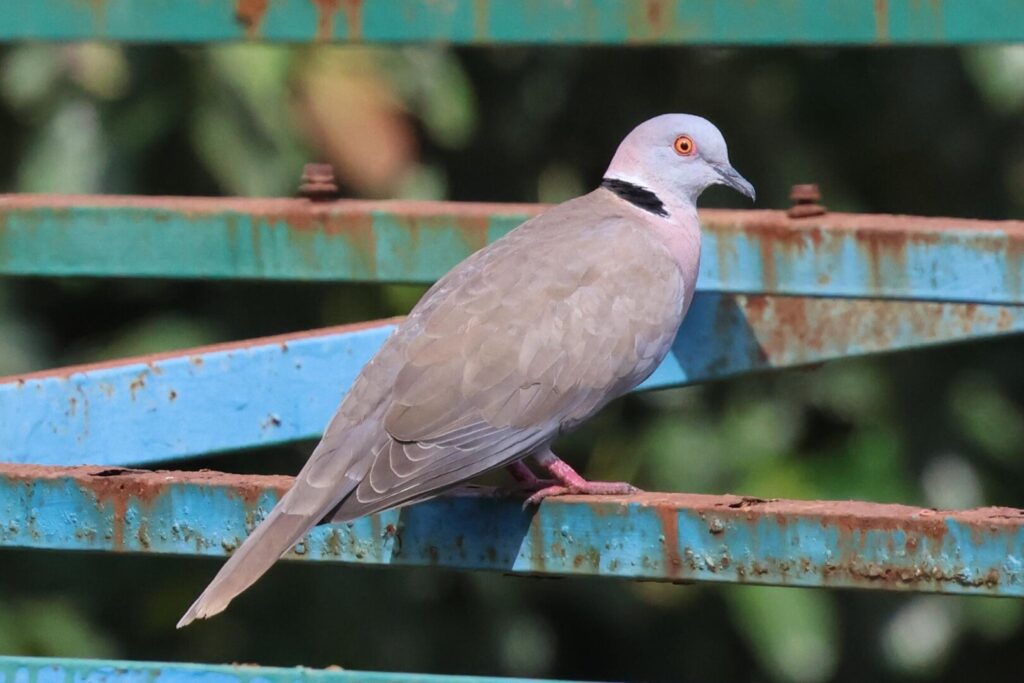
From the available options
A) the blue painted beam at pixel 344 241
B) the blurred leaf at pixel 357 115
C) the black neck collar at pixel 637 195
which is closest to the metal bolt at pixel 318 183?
the blue painted beam at pixel 344 241

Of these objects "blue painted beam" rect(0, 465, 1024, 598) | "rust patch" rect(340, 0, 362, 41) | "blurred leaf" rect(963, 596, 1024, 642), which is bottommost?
"blurred leaf" rect(963, 596, 1024, 642)

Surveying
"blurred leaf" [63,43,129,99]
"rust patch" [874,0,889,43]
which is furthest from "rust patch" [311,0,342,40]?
Answer: "blurred leaf" [63,43,129,99]

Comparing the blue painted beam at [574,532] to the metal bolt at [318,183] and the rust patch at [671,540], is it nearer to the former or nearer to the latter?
the rust patch at [671,540]

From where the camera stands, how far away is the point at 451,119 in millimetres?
4777

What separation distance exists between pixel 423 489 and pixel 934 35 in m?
1.20

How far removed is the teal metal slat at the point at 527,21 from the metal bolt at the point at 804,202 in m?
0.26

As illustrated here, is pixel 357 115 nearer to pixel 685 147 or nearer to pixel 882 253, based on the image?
pixel 685 147

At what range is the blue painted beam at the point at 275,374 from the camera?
9.57 ft

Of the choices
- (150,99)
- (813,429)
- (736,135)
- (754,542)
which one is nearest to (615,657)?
(813,429)

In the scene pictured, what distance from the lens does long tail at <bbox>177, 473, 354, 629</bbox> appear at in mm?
2307

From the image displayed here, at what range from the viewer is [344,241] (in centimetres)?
322

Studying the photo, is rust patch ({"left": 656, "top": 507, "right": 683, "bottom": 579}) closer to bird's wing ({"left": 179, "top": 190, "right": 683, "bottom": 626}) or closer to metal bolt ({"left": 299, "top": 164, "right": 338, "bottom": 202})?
bird's wing ({"left": 179, "top": 190, "right": 683, "bottom": 626})

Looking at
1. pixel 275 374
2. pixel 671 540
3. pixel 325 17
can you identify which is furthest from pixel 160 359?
pixel 671 540

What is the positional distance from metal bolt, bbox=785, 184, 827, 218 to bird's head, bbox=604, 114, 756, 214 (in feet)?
1.13
